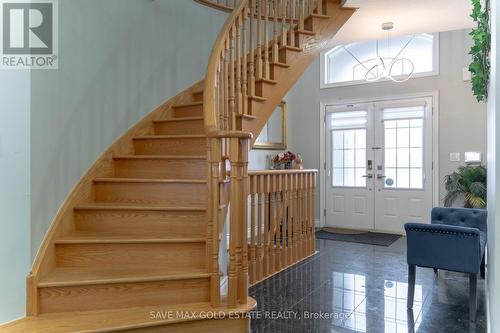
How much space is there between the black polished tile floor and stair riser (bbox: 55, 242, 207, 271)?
68 centimetres

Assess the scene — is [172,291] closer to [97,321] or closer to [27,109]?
[97,321]

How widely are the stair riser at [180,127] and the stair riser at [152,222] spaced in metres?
1.14

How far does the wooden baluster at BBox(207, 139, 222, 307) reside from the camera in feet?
7.72

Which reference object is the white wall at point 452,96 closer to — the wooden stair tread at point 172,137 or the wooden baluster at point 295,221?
the wooden baluster at point 295,221

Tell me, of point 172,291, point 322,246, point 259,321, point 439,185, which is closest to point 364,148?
point 439,185

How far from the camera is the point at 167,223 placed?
2.82 metres

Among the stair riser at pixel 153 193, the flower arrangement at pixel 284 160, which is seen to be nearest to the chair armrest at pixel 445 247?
the stair riser at pixel 153 193

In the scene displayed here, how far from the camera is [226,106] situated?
3002 millimetres

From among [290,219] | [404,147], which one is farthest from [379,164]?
[290,219]

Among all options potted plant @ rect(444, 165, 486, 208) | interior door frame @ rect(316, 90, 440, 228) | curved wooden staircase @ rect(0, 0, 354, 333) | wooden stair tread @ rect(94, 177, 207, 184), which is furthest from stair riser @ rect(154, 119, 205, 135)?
potted plant @ rect(444, 165, 486, 208)

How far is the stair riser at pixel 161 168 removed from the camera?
127 inches

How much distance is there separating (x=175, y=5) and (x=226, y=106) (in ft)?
6.35

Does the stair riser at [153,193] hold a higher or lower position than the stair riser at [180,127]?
lower
